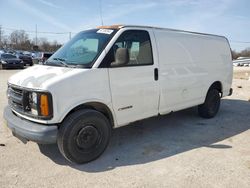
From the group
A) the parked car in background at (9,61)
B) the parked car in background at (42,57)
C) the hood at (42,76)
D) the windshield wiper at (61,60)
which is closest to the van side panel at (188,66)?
the windshield wiper at (61,60)

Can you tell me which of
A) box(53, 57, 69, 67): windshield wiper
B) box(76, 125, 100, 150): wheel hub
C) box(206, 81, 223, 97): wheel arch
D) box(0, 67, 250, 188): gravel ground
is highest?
box(53, 57, 69, 67): windshield wiper

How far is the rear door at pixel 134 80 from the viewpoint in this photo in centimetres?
438

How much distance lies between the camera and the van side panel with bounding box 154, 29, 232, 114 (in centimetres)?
521

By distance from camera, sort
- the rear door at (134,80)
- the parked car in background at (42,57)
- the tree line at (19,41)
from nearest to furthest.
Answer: the rear door at (134,80), the parked car in background at (42,57), the tree line at (19,41)

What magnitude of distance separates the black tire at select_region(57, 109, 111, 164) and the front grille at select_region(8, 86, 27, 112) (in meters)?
0.70

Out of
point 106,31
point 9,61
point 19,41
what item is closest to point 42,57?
point 9,61

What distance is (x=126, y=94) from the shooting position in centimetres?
451

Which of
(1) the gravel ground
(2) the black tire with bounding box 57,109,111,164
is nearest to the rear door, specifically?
(2) the black tire with bounding box 57,109,111,164

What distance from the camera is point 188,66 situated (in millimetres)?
5789

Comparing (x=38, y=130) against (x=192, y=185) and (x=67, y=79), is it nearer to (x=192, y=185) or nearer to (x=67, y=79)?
(x=67, y=79)

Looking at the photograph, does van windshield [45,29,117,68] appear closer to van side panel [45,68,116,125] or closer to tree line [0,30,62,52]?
van side panel [45,68,116,125]

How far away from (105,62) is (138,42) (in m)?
0.94

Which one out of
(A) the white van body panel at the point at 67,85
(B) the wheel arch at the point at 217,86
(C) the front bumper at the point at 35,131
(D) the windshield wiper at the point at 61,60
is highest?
(D) the windshield wiper at the point at 61,60

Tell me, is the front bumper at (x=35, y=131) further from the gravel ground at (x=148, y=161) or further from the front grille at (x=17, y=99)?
the gravel ground at (x=148, y=161)
